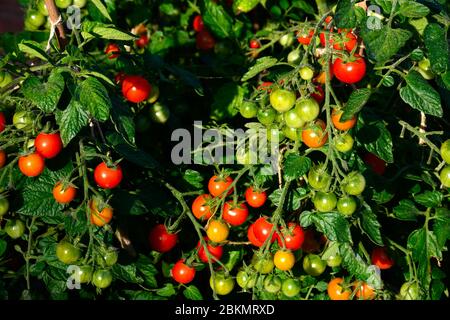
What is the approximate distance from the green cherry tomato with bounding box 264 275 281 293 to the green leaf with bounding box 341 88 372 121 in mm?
401

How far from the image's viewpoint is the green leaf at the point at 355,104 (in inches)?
43.6

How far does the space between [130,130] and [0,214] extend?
12.9 inches

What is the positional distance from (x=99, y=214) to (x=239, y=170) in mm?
350

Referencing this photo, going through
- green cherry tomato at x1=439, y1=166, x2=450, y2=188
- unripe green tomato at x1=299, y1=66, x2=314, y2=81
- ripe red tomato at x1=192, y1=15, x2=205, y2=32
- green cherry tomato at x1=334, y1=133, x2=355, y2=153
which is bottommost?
ripe red tomato at x1=192, y1=15, x2=205, y2=32

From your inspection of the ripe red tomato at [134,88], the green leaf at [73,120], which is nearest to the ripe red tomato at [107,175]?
the green leaf at [73,120]

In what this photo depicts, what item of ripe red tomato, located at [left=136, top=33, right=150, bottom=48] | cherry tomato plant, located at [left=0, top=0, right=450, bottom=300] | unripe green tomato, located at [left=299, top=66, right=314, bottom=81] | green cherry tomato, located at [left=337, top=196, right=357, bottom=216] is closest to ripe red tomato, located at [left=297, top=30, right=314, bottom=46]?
cherry tomato plant, located at [left=0, top=0, right=450, bottom=300]

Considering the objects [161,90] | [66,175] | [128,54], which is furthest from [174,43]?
[66,175]

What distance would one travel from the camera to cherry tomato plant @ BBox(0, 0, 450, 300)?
3.80ft

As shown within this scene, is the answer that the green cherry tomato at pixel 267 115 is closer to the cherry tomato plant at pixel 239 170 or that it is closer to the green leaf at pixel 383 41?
the cherry tomato plant at pixel 239 170

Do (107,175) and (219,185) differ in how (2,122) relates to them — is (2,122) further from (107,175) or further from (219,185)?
(219,185)

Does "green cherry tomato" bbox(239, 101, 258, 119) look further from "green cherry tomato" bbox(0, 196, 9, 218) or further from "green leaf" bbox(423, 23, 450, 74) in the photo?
"green cherry tomato" bbox(0, 196, 9, 218)

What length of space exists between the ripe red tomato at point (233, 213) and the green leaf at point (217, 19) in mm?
702
